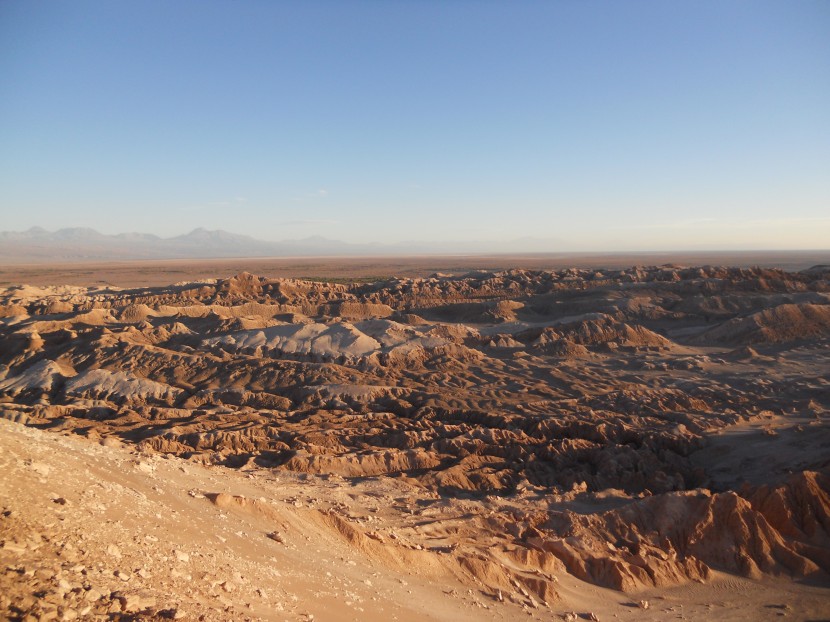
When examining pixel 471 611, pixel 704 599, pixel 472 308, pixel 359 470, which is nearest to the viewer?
pixel 471 611

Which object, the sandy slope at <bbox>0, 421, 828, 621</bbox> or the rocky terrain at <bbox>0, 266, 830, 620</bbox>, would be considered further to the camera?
the rocky terrain at <bbox>0, 266, 830, 620</bbox>

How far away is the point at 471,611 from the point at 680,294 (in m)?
41.9

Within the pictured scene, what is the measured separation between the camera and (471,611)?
7629 millimetres

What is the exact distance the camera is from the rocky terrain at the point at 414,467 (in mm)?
6262

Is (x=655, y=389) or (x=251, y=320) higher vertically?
(x=251, y=320)

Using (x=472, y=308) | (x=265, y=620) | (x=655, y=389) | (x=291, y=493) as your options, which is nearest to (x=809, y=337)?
(x=655, y=389)

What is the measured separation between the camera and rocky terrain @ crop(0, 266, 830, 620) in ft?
20.5

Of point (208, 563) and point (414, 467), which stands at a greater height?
point (208, 563)

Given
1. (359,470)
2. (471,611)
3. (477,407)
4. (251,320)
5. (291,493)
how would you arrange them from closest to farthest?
(471,611), (291,493), (359,470), (477,407), (251,320)

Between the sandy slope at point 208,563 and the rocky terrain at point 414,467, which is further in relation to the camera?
the rocky terrain at point 414,467

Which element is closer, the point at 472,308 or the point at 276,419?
the point at 276,419

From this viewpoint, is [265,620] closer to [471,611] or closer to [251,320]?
[471,611]

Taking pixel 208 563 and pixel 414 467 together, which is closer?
pixel 208 563

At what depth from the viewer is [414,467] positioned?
14.8 m
